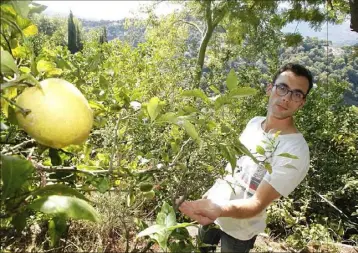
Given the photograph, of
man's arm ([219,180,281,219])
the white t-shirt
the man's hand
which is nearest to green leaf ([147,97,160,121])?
the man's hand

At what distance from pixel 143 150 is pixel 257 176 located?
0.66 meters

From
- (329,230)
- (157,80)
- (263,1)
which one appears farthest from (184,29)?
(329,230)

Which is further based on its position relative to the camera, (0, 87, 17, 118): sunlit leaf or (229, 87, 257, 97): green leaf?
(229, 87, 257, 97): green leaf

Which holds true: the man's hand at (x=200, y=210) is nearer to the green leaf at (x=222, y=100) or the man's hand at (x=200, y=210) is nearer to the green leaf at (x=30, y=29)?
the green leaf at (x=222, y=100)

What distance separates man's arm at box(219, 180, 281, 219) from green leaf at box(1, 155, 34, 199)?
2.75 ft

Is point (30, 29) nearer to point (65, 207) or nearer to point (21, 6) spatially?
point (21, 6)

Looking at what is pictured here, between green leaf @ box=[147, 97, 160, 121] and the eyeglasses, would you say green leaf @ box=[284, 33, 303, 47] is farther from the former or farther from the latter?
green leaf @ box=[147, 97, 160, 121]

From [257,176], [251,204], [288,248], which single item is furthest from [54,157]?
[288,248]

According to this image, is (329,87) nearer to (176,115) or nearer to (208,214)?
(208,214)

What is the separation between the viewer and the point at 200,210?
106 centimetres

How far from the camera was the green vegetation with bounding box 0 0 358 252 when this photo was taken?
20.3 inches

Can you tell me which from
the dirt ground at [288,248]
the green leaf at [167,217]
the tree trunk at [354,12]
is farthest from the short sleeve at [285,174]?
the tree trunk at [354,12]

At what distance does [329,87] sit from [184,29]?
1012cm

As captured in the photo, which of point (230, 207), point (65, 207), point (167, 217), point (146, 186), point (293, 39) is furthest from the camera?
point (293, 39)
